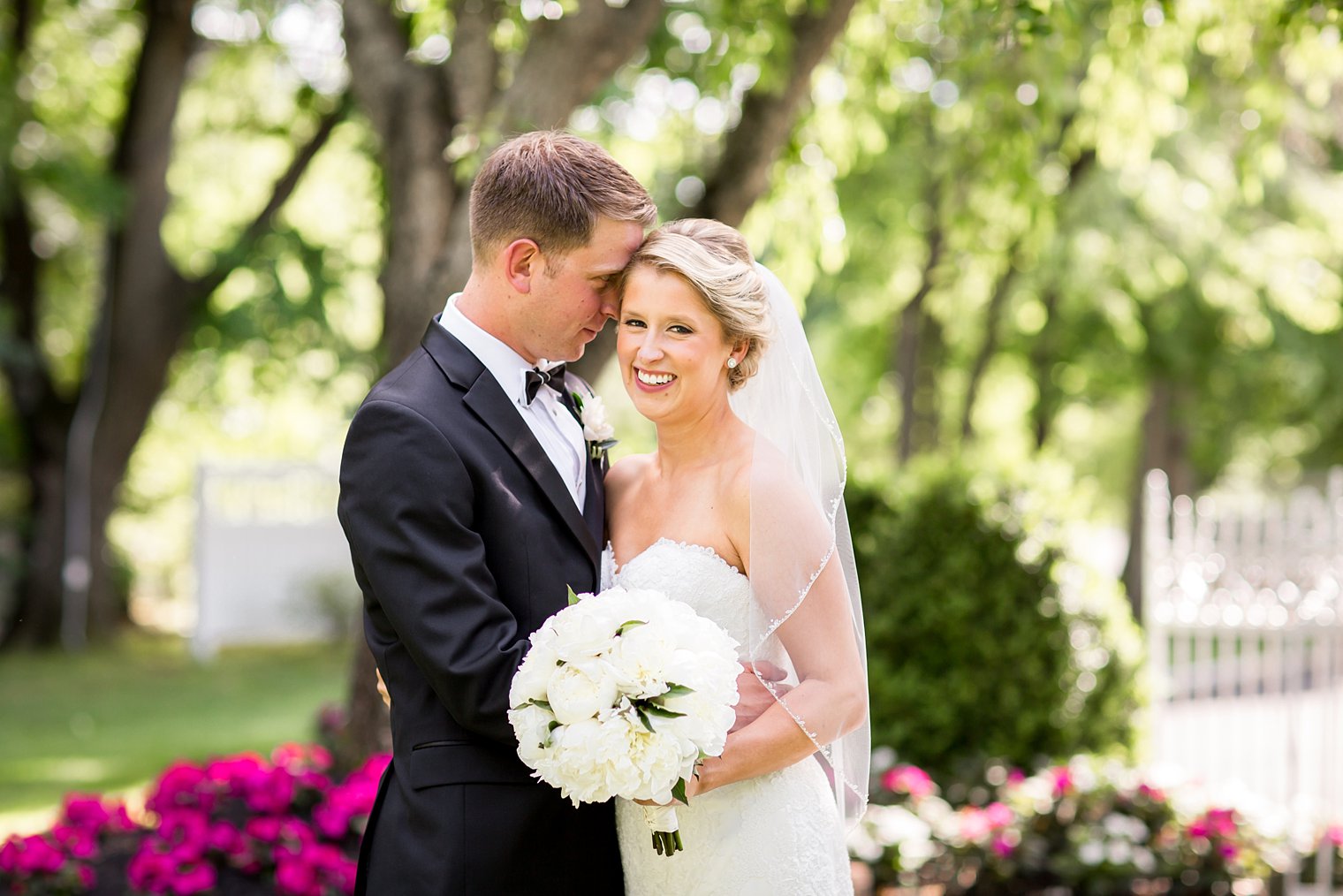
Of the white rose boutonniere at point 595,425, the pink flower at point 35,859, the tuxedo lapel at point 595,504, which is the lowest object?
the pink flower at point 35,859

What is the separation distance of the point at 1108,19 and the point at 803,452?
386cm

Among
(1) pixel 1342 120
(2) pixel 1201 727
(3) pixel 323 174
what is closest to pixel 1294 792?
(2) pixel 1201 727

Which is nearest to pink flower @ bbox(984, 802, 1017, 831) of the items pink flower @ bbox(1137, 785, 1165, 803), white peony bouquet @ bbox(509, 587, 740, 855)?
pink flower @ bbox(1137, 785, 1165, 803)

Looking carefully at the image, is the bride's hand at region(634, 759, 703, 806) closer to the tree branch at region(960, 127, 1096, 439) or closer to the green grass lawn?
the green grass lawn

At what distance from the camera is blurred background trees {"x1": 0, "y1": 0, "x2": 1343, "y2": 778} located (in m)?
5.73

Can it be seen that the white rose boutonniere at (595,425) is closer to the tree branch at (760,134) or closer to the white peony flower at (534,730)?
the white peony flower at (534,730)

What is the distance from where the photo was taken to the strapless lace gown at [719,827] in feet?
9.96

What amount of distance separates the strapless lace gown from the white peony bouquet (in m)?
0.50

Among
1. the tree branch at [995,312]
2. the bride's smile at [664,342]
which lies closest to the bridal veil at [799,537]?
the bride's smile at [664,342]

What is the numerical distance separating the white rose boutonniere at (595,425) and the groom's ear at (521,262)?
0.50 meters

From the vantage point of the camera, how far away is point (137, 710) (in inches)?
459

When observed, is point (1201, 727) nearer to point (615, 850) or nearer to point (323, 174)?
point (615, 850)

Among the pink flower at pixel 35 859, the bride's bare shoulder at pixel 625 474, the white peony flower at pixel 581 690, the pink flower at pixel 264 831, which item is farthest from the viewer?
the pink flower at pixel 264 831

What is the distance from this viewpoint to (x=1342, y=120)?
1452 centimetres
